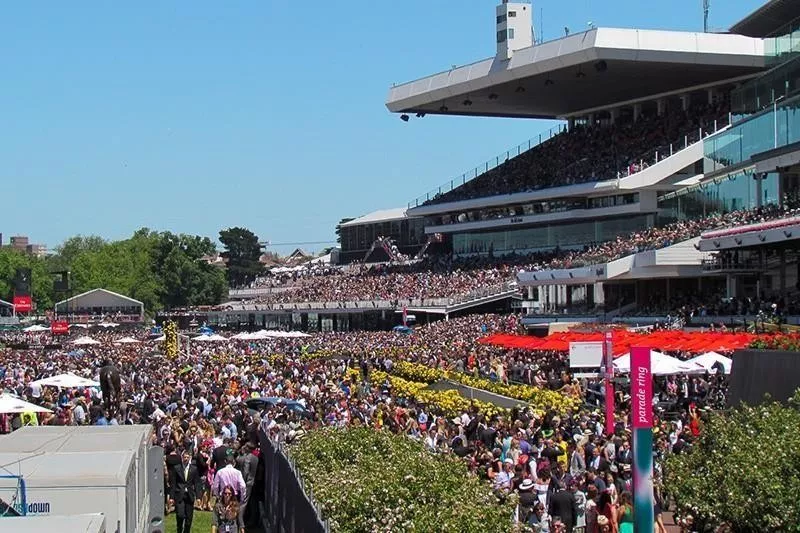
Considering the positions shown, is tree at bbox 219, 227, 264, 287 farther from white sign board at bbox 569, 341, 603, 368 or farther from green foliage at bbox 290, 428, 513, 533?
green foliage at bbox 290, 428, 513, 533

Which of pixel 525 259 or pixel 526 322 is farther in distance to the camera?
pixel 525 259

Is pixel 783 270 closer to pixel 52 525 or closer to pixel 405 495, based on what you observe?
pixel 405 495

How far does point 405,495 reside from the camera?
32.8ft

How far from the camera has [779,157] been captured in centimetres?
4894

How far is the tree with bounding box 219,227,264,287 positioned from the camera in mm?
153625

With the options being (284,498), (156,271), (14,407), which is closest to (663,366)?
(14,407)

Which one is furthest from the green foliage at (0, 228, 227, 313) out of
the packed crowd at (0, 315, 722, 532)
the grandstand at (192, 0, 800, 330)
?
the packed crowd at (0, 315, 722, 532)

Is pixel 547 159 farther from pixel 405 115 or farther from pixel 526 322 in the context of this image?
pixel 526 322

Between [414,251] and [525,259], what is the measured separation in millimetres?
28292

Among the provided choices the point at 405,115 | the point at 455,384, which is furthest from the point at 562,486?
the point at 405,115

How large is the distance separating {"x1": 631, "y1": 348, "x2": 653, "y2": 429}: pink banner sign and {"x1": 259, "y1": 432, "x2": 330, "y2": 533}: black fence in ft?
8.71

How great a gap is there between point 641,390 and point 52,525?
5395mm

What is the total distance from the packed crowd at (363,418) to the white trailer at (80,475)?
3516 mm

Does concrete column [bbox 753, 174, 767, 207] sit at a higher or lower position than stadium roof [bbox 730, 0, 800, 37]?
lower
